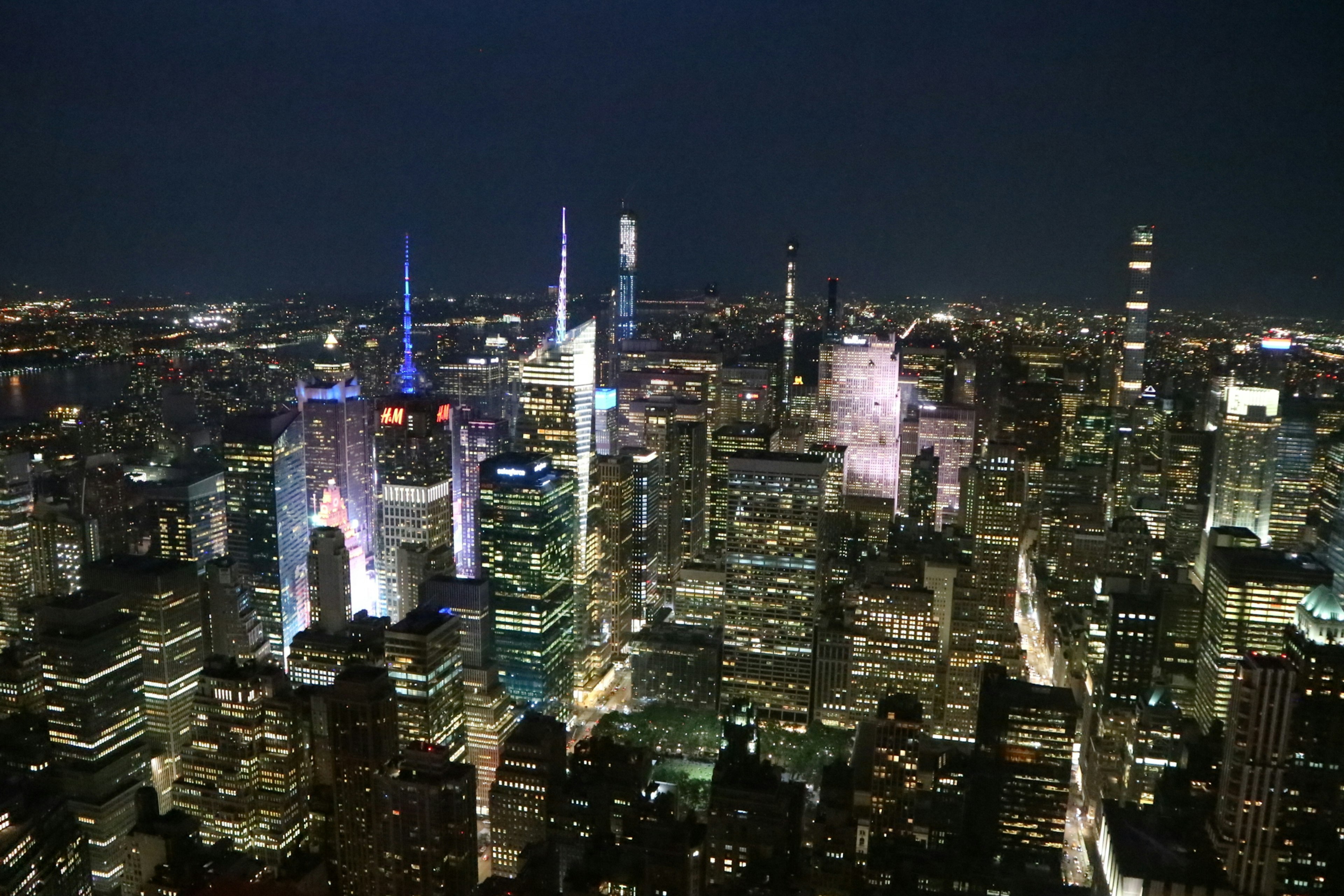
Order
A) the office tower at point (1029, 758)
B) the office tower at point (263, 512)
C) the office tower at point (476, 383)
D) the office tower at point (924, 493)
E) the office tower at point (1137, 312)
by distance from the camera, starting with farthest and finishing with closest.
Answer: the office tower at point (924, 493)
the office tower at point (476, 383)
the office tower at point (263, 512)
the office tower at point (1137, 312)
the office tower at point (1029, 758)

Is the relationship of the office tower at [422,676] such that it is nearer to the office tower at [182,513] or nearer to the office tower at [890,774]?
the office tower at [890,774]

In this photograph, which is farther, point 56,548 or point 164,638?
point 56,548

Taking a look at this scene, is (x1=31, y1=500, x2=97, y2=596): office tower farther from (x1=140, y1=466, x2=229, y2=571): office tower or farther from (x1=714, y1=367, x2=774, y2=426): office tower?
(x1=714, y1=367, x2=774, y2=426): office tower

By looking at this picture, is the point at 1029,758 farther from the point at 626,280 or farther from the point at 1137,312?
the point at 626,280

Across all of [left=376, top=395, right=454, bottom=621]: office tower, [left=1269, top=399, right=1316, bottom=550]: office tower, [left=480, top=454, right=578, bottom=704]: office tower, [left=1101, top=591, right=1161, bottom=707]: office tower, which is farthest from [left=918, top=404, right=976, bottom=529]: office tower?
[left=376, top=395, right=454, bottom=621]: office tower

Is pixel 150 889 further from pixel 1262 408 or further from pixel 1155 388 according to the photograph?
pixel 1155 388

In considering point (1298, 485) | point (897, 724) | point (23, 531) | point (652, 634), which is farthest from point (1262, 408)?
point (23, 531)

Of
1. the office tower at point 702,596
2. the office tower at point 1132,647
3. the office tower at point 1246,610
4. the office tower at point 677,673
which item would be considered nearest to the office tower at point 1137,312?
the office tower at point 1246,610

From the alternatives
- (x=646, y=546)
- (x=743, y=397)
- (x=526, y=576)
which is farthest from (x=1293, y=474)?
(x=743, y=397)
